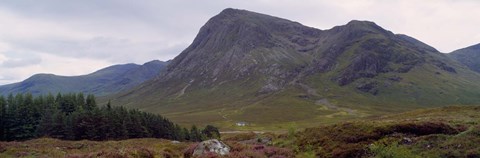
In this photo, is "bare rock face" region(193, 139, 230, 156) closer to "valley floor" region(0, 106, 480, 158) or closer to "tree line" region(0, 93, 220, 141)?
"valley floor" region(0, 106, 480, 158)

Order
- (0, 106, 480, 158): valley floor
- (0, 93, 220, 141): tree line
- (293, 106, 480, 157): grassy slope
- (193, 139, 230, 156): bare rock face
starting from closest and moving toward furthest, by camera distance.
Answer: (0, 106, 480, 158): valley floor
(293, 106, 480, 157): grassy slope
(193, 139, 230, 156): bare rock face
(0, 93, 220, 141): tree line

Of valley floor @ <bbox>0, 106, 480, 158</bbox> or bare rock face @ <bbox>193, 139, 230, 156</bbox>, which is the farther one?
bare rock face @ <bbox>193, 139, 230, 156</bbox>

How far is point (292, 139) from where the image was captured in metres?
37.2

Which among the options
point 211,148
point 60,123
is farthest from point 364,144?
point 60,123

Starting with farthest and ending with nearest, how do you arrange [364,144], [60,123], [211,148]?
[60,123] → [364,144] → [211,148]

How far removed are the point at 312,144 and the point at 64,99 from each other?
83.3 m

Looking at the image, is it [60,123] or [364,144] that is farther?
[60,123]

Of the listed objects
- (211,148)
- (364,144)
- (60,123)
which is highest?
(211,148)

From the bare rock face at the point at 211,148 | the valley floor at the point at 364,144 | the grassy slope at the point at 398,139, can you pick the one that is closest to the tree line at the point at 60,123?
the valley floor at the point at 364,144

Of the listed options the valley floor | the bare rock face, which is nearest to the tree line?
the valley floor

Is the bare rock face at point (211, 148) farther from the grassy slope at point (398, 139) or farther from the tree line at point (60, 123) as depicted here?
the tree line at point (60, 123)

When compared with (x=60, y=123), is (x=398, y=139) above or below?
above

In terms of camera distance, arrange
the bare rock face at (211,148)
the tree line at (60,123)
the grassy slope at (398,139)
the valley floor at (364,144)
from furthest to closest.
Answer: the tree line at (60,123)
the bare rock face at (211,148)
the grassy slope at (398,139)
the valley floor at (364,144)

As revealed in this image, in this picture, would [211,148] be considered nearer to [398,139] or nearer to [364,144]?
[364,144]
